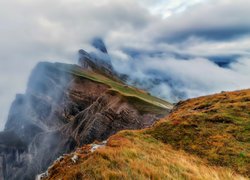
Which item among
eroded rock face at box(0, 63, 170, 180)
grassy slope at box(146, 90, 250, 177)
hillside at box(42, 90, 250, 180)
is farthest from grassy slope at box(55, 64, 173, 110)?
hillside at box(42, 90, 250, 180)

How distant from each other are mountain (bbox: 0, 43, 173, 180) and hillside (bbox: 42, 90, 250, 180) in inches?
3127

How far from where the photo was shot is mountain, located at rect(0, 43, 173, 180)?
115 meters

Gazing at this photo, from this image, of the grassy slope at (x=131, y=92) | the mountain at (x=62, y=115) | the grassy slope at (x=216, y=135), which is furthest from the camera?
the grassy slope at (x=131, y=92)

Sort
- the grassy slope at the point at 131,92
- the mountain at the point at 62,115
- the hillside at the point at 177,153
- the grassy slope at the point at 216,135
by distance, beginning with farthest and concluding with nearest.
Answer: the grassy slope at the point at 131,92
the mountain at the point at 62,115
the grassy slope at the point at 216,135
the hillside at the point at 177,153

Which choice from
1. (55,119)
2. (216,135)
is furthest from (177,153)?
(55,119)

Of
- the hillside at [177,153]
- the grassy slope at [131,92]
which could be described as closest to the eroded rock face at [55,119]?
the grassy slope at [131,92]

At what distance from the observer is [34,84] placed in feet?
591

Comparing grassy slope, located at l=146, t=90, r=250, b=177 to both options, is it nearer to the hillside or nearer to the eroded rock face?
the hillside

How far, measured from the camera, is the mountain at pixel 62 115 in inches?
4520

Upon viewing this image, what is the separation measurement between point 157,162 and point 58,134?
14451cm

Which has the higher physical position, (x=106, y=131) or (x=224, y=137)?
(x=224, y=137)

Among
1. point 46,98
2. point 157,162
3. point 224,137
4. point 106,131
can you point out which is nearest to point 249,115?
point 224,137

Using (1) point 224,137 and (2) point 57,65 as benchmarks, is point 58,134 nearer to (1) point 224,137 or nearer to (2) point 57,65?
(2) point 57,65

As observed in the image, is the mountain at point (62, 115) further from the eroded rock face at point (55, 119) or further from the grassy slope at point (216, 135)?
the grassy slope at point (216, 135)
